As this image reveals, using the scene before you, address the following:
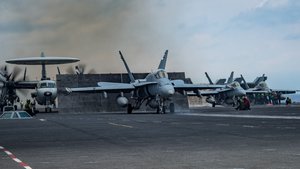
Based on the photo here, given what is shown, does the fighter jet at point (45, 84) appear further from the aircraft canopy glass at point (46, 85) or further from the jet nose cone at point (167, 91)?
the jet nose cone at point (167, 91)

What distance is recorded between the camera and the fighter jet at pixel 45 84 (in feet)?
288

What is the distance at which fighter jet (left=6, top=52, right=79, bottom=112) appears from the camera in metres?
87.8

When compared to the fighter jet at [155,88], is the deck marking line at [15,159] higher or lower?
lower

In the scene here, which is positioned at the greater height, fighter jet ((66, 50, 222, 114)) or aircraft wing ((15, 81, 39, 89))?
aircraft wing ((15, 81, 39, 89))

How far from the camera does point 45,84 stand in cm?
8888

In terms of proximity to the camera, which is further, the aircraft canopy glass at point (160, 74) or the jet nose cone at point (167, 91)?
the aircraft canopy glass at point (160, 74)

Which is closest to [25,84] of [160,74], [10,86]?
[10,86]

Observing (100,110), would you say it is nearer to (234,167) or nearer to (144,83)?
(144,83)

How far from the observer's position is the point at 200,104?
17712 centimetres

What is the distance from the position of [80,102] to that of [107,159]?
90.3 metres

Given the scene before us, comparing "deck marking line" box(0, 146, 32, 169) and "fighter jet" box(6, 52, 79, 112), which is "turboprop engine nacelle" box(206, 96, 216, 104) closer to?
"fighter jet" box(6, 52, 79, 112)

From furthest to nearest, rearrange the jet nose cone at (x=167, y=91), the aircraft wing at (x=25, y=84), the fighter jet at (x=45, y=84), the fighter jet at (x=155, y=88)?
1. the aircraft wing at (x=25, y=84)
2. the fighter jet at (x=45, y=84)
3. the fighter jet at (x=155, y=88)
4. the jet nose cone at (x=167, y=91)

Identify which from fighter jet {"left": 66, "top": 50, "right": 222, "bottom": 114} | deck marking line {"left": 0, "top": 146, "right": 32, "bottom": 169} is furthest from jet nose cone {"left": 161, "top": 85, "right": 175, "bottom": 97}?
deck marking line {"left": 0, "top": 146, "right": 32, "bottom": 169}

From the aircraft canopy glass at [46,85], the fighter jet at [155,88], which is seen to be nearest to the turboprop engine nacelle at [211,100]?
the aircraft canopy glass at [46,85]
